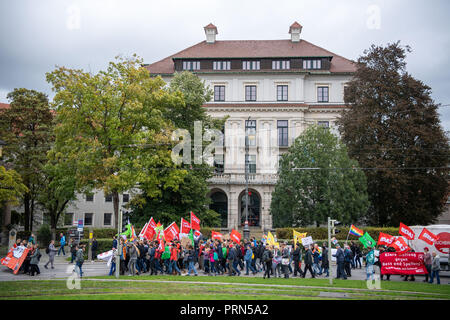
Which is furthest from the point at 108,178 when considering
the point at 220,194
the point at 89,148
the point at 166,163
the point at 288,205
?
the point at 220,194

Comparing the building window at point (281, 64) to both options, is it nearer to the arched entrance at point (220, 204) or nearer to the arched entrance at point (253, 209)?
the arched entrance at point (253, 209)

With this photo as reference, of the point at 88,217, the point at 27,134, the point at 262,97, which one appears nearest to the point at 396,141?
the point at 262,97

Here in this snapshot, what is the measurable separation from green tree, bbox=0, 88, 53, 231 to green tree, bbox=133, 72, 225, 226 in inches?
445

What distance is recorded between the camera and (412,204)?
4091cm

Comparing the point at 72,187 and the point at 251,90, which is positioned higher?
the point at 251,90

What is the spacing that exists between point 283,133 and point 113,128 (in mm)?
28323

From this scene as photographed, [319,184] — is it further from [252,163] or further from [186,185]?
[252,163]

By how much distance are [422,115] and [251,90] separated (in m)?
22.3

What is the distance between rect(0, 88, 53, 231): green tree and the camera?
130 ft

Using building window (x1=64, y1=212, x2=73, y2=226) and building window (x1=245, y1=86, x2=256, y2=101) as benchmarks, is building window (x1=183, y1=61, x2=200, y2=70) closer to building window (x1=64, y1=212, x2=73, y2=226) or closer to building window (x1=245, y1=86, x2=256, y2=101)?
building window (x1=245, y1=86, x2=256, y2=101)

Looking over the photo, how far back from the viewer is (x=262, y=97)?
55.1 metres

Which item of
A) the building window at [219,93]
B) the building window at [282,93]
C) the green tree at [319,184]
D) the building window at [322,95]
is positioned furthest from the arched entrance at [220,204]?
the building window at [322,95]
